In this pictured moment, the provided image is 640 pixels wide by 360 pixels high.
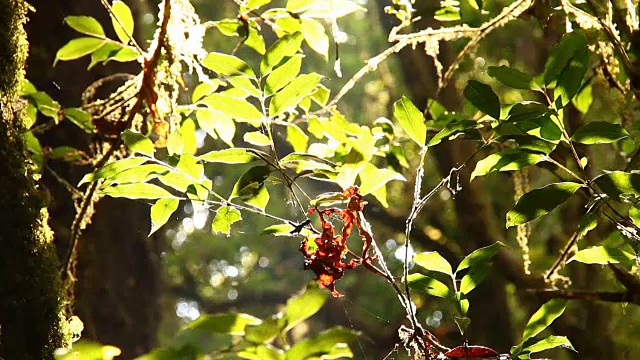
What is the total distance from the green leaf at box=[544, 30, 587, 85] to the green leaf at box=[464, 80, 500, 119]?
0.06 meters

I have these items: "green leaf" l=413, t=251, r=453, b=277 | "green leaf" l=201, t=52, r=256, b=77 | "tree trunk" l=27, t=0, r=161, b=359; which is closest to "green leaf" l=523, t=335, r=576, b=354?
"green leaf" l=413, t=251, r=453, b=277

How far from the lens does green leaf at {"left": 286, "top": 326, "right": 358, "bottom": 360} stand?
0.44 metres

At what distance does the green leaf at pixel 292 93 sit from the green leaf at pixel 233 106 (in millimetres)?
20

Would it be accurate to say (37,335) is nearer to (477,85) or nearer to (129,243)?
(477,85)

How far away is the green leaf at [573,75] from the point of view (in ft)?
1.97

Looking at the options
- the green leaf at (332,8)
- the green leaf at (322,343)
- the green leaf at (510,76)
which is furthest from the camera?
the green leaf at (332,8)

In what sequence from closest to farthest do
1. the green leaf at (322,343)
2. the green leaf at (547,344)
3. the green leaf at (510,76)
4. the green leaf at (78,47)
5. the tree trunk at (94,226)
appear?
the green leaf at (322,343)
the green leaf at (547,344)
the green leaf at (510,76)
the green leaf at (78,47)
the tree trunk at (94,226)

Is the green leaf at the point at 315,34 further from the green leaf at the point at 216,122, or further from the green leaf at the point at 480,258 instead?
the green leaf at the point at 480,258

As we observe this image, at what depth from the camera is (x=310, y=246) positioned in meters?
0.67

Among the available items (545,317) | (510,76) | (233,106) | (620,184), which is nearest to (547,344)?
(545,317)

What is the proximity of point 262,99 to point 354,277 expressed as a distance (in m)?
4.02

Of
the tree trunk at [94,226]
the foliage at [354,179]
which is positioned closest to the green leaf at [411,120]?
the foliage at [354,179]

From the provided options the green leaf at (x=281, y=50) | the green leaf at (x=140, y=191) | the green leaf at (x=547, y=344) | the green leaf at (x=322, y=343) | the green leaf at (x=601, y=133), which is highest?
the green leaf at (x=281, y=50)

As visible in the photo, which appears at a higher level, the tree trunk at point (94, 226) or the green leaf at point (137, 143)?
the green leaf at point (137, 143)
